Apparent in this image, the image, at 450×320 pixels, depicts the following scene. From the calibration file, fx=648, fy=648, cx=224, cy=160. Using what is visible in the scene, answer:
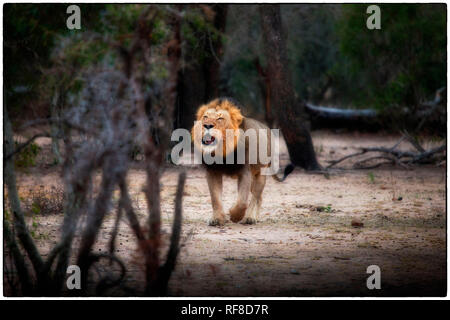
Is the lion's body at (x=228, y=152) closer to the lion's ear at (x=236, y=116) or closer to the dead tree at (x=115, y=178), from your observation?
the lion's ear at (x=236, y=116)

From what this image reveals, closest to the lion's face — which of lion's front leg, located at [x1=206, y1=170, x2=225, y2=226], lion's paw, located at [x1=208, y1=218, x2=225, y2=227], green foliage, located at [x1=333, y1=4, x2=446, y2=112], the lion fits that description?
the lion

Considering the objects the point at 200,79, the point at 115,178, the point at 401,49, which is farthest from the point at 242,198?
the point at 401,49

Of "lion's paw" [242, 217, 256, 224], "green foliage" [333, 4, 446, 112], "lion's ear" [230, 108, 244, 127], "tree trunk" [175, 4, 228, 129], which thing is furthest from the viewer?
"green foliage" [333, 4, 446, 112]

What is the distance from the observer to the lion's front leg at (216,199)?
690 cm

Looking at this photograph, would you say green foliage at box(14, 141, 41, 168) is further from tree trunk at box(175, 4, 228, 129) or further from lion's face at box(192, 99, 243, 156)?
tree trunk at box(175, 4, 228, 129)

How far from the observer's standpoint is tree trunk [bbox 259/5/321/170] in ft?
36.0

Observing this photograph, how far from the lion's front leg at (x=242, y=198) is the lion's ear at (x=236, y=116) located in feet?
1.81

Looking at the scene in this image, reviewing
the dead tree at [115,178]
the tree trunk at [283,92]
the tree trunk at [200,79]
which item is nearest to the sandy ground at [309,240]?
the dead tree at [115,178]

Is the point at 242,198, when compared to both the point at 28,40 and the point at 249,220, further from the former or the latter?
the point at 28,40

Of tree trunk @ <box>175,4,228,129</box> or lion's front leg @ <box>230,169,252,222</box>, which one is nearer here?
lion's front leg @ <box>230,169,252,222</box>

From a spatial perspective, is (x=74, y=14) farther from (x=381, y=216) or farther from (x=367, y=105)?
(x=367, y=105)

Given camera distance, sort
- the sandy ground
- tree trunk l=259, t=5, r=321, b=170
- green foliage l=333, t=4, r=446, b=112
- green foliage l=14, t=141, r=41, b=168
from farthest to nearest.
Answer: green foliage l=333, t=4, r=446, b=112
tree trunk l=259, t=5, r=321, b=170
green foliage l=14, t=141, r=41, b=168
the sandy ground
